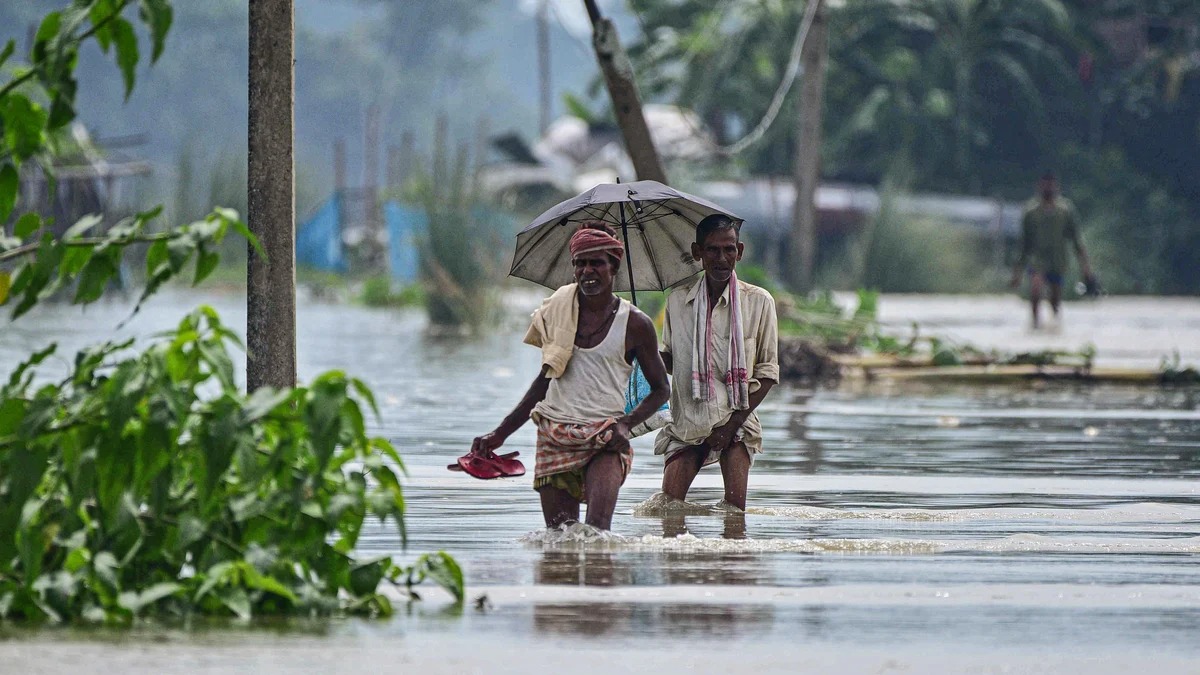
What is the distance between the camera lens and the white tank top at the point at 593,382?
7840 mm

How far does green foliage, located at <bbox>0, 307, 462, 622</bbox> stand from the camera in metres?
5.96

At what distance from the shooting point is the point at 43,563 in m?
6.10

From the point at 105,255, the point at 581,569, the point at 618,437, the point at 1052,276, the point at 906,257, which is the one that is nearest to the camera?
the point at 105,255

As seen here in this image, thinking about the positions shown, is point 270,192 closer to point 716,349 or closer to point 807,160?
point 716,349

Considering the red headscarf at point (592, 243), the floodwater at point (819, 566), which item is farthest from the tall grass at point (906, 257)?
the red headscarf at point (592, 243)

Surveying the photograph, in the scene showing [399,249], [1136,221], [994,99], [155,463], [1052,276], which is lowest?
[155,463]

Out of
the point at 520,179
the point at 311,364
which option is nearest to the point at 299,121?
the point at 520,179

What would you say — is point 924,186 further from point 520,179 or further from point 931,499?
point 931,499

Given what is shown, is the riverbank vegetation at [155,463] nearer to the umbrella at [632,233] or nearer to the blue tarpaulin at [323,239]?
the umbrella at [632,233]

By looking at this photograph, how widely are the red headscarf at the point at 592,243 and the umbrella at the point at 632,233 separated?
76cm

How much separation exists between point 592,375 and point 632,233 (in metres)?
1.54

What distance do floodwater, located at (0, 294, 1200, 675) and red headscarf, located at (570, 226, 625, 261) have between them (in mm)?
1081

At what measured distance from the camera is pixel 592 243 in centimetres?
776

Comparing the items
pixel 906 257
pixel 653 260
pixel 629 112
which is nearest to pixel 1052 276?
pixel 629 112
